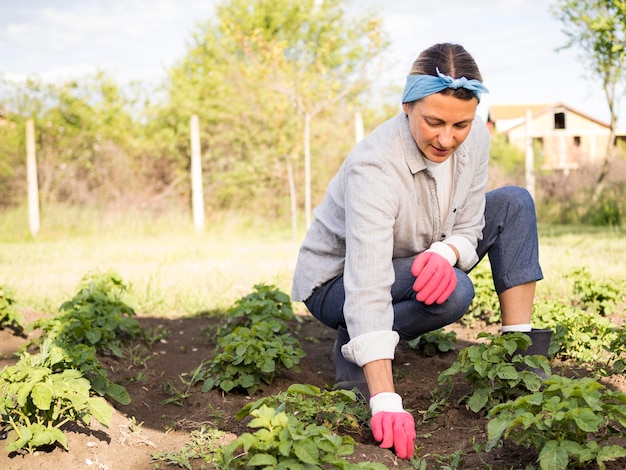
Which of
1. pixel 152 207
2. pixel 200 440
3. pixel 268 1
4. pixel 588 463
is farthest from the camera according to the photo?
pixel 268 1

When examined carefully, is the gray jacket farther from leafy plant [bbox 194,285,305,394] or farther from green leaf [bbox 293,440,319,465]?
green leaf [bbox 293,440,319,465]

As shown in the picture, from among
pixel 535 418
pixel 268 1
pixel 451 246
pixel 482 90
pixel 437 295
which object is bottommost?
pixel 535 418

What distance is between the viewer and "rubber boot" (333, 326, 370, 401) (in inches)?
103

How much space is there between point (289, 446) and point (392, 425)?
48 cm

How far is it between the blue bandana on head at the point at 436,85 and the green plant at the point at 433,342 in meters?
1.31

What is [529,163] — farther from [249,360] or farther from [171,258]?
[249,360]

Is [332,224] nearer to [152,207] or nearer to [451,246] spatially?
[451,246]

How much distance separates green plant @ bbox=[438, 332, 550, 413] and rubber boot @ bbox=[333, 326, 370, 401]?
16.6 inches

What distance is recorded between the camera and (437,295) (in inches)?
90.5

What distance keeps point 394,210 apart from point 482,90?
0.48 metres

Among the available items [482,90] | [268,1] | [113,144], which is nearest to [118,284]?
[482,90]

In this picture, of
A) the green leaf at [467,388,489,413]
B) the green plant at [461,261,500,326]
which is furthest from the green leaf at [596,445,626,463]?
the green plant at [461,261,500,326]

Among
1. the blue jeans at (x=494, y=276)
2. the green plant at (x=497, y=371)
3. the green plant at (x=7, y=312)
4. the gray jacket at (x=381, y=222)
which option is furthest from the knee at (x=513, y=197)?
the green plant at (x=7, y=312)

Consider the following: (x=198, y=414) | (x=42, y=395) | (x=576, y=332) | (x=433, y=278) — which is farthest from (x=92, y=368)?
(x=576, y=332)
